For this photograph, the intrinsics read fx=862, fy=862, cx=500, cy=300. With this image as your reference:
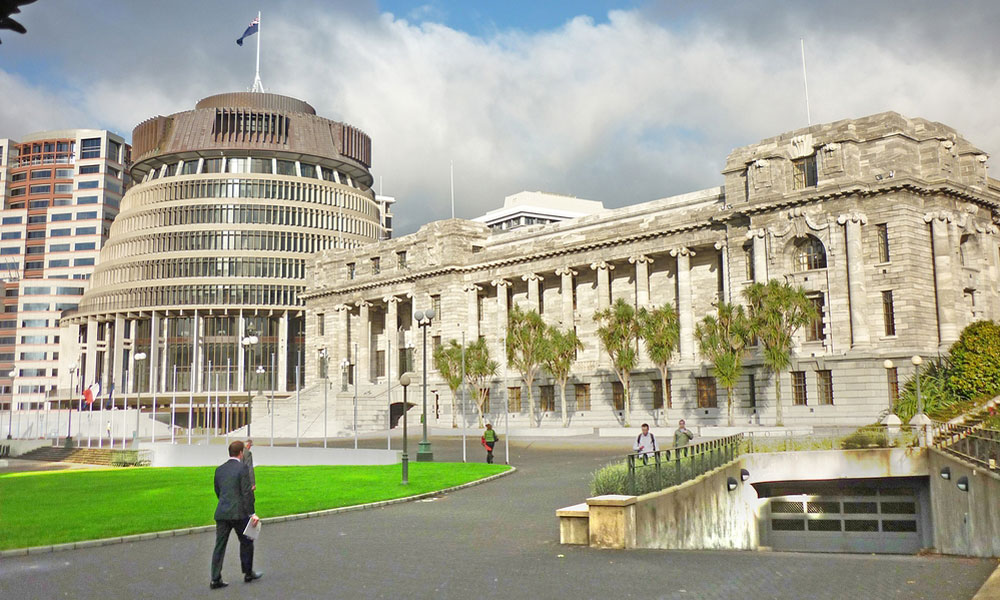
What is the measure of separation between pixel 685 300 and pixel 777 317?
12.9 metres

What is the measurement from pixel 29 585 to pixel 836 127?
51201mm

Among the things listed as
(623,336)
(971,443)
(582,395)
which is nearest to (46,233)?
(582,395)

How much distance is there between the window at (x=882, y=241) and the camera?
51438 mm

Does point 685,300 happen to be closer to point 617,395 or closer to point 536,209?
→ point 617,395

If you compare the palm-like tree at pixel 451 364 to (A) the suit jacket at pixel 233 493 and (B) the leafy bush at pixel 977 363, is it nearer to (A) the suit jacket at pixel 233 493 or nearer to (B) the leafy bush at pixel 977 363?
(B) the leafy bush at pixel 977 363

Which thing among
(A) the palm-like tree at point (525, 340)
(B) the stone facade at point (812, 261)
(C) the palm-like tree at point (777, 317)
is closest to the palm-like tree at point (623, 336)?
(B) the stone facade at point (812, 261)

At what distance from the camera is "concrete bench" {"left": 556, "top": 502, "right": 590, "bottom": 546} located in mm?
17234

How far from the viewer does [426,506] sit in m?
24.1

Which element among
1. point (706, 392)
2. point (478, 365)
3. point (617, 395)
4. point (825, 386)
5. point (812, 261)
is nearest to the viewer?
point (825, 386)

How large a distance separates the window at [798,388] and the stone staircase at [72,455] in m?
42.4

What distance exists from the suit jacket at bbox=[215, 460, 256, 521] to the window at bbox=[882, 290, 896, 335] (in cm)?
4622

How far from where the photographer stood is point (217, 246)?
10969cm

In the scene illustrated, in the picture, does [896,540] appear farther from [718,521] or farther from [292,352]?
[292,352]

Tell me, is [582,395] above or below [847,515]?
above
